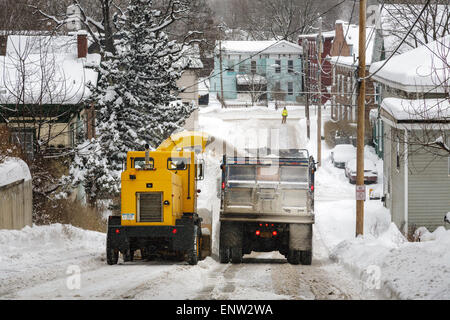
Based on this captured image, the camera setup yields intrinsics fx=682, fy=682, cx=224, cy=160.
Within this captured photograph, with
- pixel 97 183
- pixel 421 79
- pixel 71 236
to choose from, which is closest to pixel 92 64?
pixel 97 183

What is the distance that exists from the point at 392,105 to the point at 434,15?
1824cm

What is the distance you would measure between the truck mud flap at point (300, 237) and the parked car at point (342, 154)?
30.8m

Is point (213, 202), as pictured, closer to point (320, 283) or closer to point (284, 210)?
point (284, 210)

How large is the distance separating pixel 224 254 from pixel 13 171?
6.60m

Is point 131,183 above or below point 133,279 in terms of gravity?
above

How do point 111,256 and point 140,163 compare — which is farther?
point 140,163

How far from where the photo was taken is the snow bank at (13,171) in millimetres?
18984

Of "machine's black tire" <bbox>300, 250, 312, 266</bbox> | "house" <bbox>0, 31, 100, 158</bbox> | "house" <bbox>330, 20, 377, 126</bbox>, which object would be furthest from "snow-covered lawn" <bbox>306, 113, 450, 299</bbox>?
"house" <bbox>330, 20, 377, 126</bbox>

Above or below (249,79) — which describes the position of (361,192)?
below

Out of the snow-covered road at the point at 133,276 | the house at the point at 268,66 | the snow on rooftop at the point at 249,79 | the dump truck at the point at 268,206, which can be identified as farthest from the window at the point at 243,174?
the house at the point at 268,66

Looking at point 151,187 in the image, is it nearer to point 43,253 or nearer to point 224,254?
point 43,253

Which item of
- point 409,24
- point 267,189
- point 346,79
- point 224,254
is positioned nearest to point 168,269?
point 224,254

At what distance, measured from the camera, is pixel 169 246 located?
56.1 ft

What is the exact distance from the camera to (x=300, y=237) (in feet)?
61.5
